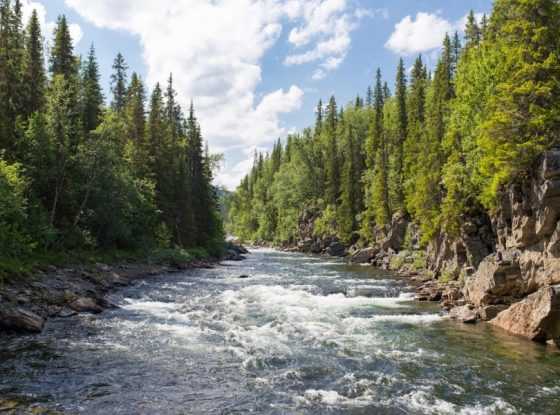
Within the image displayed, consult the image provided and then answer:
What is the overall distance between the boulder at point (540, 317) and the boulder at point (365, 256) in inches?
1555

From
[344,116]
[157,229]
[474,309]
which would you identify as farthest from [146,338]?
[344,116]

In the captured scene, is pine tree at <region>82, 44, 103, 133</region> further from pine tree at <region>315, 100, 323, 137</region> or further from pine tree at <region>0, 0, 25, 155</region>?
pine tree at <region>315, 100, 323, 137</region>

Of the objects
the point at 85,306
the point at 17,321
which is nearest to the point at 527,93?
the point at 85,306

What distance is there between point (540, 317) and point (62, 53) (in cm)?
5394

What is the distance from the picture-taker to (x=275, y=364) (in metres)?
15.1

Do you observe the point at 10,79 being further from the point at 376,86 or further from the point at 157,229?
the point at 376,86

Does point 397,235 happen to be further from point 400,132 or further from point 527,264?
point 527,264

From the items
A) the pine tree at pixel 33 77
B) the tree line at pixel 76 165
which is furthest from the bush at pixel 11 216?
the pine tree at pixel 33 77

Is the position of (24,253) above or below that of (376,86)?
below

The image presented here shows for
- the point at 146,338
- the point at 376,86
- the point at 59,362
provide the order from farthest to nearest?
1. the point at 376,86
2. the point at 146,338
3. the point at 59,362

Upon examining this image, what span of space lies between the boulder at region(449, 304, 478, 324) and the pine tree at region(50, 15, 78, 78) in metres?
47.1

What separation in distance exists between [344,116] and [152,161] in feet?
209

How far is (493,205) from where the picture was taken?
30.3 metres

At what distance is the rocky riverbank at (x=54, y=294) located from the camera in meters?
18.2
